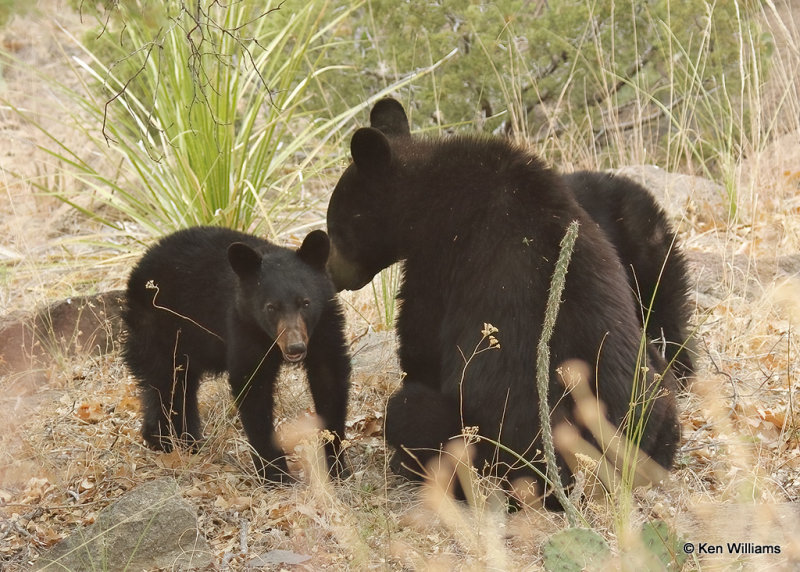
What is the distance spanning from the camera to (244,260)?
14.7ft

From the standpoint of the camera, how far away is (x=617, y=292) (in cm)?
397

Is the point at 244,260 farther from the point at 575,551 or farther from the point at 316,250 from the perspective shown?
the point at 575,551

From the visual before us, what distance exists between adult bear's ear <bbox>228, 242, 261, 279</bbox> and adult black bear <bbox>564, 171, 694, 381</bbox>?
1907mm

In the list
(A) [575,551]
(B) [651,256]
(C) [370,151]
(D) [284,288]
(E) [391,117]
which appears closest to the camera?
(A) [575,551]

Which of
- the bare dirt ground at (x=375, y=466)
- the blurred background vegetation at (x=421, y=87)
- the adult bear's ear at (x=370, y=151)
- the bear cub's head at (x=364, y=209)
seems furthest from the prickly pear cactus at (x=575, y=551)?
the blurred background vegetation at (x=421, y=87)

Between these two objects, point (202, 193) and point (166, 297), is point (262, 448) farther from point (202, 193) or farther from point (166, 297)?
point (202, 193)

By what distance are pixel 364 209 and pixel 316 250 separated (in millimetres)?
314

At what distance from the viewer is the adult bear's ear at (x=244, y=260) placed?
439cm

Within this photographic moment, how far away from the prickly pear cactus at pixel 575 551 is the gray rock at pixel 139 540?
1.52 m

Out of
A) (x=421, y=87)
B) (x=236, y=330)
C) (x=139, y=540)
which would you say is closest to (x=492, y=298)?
(x=236, y=330)

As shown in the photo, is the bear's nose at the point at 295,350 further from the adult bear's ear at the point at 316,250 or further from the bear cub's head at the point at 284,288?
the adult bear's ear at the point at 316,250

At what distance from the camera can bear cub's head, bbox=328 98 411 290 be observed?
4.30m

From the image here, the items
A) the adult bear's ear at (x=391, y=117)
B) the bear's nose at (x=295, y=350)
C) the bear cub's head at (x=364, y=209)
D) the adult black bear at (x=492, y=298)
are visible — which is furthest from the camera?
the adult bear's ear at (x=391, y=117)

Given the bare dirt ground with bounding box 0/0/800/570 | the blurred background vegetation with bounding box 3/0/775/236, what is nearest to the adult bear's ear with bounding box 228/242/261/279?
the bare dirt ground with bounding box 0/0/800/570
